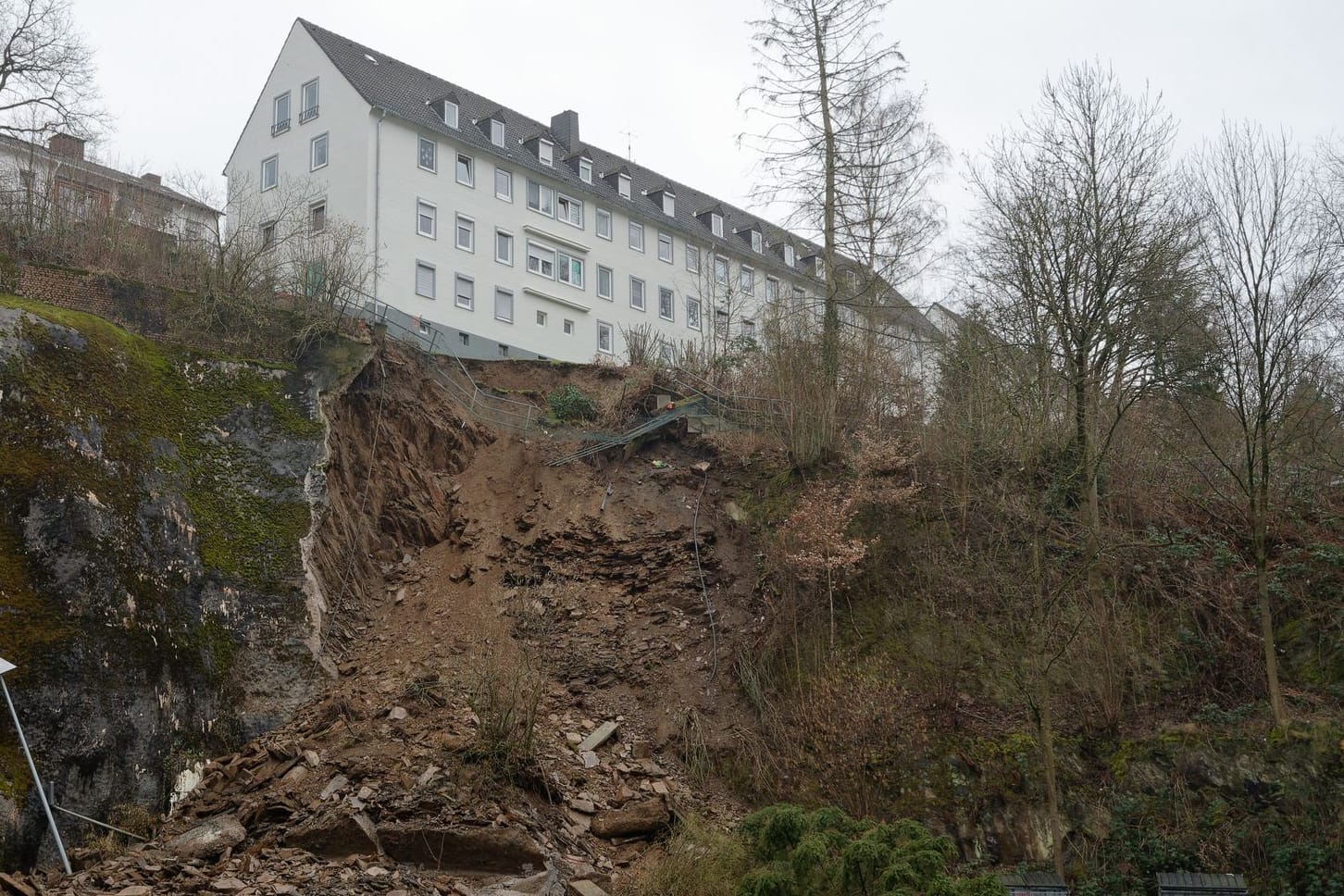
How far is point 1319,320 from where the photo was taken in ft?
52.0

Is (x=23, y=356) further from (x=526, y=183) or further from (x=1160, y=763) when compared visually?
(x=526, y=183)

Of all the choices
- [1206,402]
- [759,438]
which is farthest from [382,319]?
[1206,402]

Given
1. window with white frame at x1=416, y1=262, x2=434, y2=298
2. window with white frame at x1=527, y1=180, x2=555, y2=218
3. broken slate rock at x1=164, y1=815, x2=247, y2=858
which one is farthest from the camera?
window with white frame at x1=527, y1=180, x2=555, y2=218

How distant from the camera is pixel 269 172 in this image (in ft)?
125

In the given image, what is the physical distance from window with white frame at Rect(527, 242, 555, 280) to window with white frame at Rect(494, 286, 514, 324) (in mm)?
1476

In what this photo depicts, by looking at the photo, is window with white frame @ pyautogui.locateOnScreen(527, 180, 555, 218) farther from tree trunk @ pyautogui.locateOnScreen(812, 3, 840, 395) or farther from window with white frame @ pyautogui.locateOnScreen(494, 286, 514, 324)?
tree trunk @ pyautogui.locateOnScreen(812, 3, 840, 395)

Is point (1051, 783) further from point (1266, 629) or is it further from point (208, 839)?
point (208, 839)

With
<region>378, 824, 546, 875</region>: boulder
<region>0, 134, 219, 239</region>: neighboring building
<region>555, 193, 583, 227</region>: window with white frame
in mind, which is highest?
<region>555, 193, 583, 227</region>: window with white frame

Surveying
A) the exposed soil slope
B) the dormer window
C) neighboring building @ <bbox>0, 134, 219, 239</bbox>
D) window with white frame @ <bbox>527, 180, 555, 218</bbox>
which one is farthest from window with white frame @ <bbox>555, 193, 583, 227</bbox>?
the exposed soil slope

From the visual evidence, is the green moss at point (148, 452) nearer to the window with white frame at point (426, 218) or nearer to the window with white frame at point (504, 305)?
the window with white frame at point (426, 218)

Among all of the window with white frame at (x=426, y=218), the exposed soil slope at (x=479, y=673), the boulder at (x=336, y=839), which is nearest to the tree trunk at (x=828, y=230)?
the exposed soil slope at (x=479, y=673)

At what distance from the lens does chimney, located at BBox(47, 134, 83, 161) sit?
26.0 metres

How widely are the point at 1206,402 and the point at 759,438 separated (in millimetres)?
7492

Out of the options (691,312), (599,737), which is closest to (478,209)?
(691,312)
